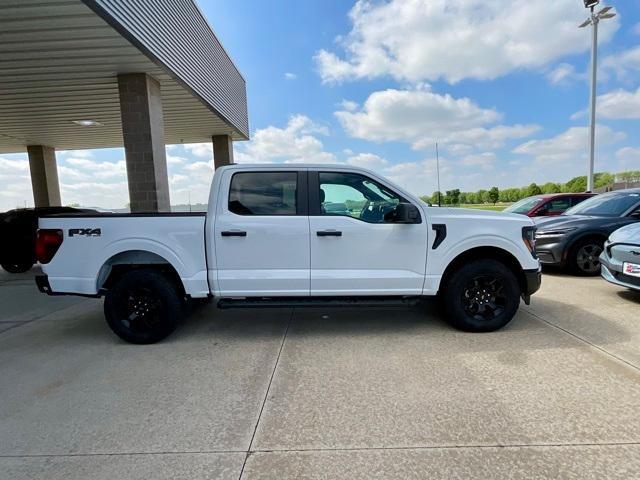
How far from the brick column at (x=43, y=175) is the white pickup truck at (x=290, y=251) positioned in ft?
57.4

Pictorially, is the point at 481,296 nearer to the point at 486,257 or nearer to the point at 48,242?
the point at 486,257

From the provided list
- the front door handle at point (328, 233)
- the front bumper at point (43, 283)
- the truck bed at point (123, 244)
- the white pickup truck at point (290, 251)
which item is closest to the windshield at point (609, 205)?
the white pickup truck at point (290, 251)

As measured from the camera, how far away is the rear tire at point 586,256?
274 inches

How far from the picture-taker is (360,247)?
4.13 m

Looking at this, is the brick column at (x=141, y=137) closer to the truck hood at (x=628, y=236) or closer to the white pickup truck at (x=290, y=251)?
the white pickup truck at (x=290, y=251)

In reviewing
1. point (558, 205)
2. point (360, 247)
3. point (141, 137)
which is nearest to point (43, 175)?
point (141, 137)

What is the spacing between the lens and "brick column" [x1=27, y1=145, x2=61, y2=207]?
18.0 meters

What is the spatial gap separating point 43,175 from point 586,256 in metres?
21.9

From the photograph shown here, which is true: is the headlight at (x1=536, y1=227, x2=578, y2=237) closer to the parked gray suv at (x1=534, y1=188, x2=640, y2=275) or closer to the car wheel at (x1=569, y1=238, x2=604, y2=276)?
the parked gray suv at (x1=534, y1=188, x2=640, y2=275)

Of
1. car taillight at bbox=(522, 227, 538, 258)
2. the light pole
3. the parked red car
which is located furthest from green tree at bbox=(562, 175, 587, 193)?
car taillight at bbox=(522, 227, 538, 258)

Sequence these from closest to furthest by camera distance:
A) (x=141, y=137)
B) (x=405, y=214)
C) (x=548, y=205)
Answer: (x=405, y=214) < (x=141, y=137) < (x=548, y=205)

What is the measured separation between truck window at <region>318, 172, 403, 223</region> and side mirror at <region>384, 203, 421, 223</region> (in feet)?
0.62

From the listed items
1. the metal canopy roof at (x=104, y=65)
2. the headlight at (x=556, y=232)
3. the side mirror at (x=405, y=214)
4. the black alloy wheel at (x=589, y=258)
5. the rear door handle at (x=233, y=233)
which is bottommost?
the black alloy wheel at (x=589, y=258)

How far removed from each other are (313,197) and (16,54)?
24.8ft
